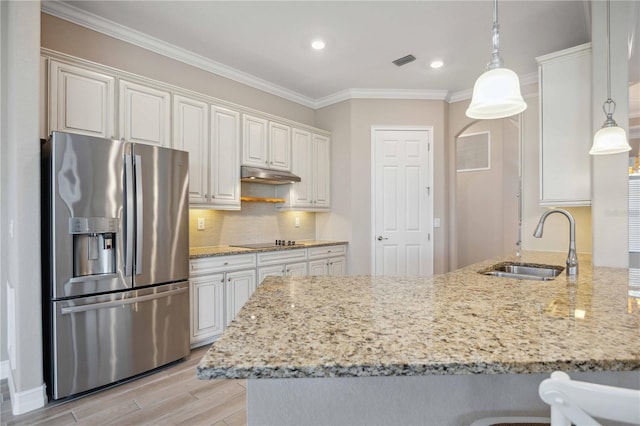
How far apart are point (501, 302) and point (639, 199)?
65.0 inches

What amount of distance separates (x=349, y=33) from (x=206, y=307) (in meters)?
2.82

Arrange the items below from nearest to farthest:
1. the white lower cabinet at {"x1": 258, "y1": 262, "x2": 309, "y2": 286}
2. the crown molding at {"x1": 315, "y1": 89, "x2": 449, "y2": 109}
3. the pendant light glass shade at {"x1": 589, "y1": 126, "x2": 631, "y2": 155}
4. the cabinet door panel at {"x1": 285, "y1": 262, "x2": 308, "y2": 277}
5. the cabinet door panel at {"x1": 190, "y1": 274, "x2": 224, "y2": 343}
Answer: the pendant light glass shade at {"x1": 589, "y1": 126, "x2": 631, "y2": 155}
the cabinet door panel at {"x1": 190, "y1": 274, "x2": 224, "y2": 343}
the white lower cabinet at {"x1": 258, "y1": 262, "x2": 309, "y2": 286}
the cabinet door panel at {"x1": 285, "y1": 262, "x2": 308, "y2": 277}
the crown molding at {"x1": 315, "y1": 89, "x2": 449, "y2": 109}

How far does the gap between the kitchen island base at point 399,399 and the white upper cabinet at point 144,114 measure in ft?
8.26

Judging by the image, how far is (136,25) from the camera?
2857 mm

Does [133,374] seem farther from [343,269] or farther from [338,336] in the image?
[343,269]

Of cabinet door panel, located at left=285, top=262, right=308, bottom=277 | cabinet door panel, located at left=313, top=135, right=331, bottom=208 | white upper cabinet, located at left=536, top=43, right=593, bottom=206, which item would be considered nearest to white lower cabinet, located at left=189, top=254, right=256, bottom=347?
cabinet door panel, located at left=285, top=262, right=308, bottom=277

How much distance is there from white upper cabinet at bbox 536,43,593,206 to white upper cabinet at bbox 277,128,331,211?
8.28ft

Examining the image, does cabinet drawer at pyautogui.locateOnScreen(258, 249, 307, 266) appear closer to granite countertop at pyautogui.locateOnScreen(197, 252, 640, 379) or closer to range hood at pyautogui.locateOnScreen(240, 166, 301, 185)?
range hood at pyautogui.locateOnScreen(240, 166, 301, 185)

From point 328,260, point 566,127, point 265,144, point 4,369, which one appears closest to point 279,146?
point 265,144

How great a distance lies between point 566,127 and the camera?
2422 millimetres

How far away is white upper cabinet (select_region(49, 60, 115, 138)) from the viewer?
2322mm

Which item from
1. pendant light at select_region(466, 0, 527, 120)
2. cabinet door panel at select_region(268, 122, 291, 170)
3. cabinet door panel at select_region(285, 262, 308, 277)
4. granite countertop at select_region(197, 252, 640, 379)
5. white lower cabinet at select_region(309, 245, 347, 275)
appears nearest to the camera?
granite countertop at select_region(197, 252, 640, 379)

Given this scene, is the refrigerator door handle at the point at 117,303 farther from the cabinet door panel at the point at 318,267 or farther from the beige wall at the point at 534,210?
the beige wall at the point at 534,210

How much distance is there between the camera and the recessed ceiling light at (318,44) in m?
3.13
